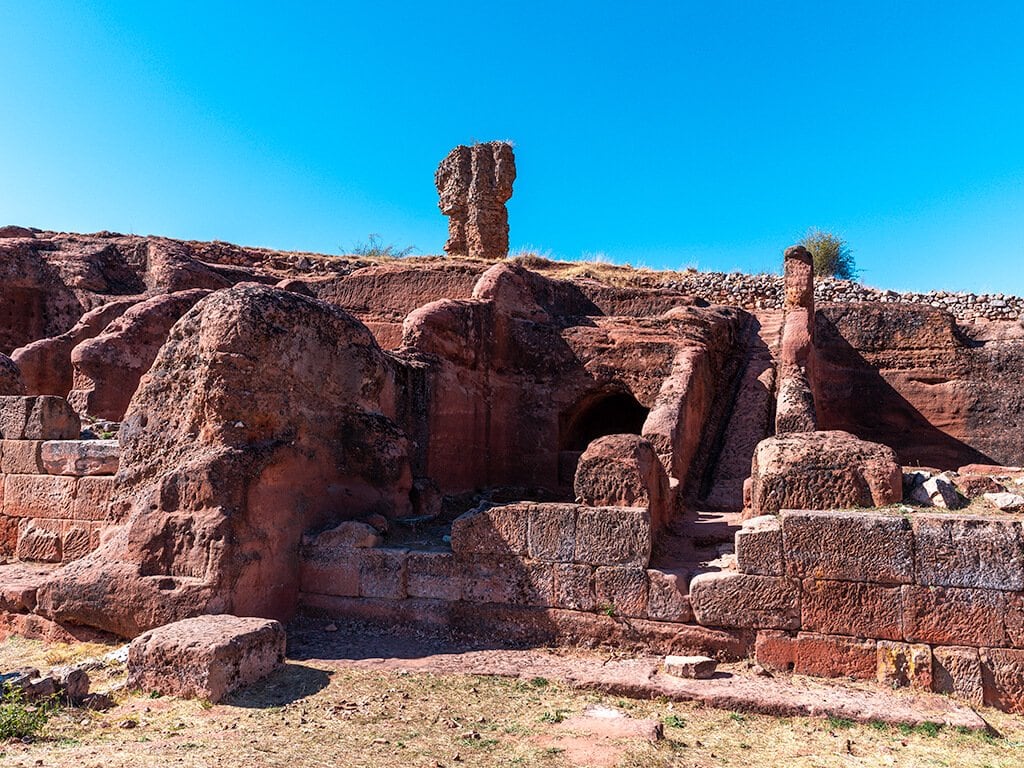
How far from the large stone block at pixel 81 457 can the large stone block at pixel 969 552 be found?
7.59 metres

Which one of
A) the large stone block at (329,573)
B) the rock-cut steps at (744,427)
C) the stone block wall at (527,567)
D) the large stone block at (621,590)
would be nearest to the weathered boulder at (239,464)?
the large stone block at (329,573)

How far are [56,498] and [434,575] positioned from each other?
4.81m

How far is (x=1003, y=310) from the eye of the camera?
21.1 meters

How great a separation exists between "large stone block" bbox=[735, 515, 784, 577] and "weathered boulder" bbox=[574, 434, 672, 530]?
76 cm

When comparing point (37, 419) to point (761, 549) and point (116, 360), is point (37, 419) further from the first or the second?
point (761, 549)

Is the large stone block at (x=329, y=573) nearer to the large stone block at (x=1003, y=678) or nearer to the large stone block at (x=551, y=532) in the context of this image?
the large stone block at (x=551, y=532)

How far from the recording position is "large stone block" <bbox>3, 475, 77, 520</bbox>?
8.28m

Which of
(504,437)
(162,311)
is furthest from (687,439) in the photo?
(162,311)

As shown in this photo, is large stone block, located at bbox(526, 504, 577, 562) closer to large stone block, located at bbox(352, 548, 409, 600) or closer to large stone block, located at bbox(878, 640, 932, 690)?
large stone block, located at bbox(352, 548, 409, 600)

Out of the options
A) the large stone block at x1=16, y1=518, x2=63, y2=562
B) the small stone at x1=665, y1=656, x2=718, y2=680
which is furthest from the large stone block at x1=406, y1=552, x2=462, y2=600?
the large stone block at x1=16, y1=518, x2=63, y2=562

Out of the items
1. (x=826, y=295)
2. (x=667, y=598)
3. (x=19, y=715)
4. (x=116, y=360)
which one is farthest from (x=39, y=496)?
(x=826, y=295)

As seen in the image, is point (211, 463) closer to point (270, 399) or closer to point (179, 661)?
point (270, 399)

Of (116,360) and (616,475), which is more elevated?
(116,360)

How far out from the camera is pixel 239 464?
241 inches
